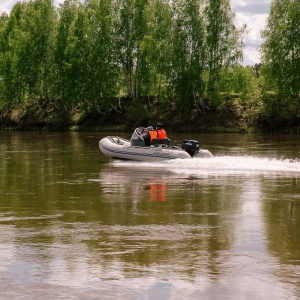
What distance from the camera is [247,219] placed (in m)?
11.9

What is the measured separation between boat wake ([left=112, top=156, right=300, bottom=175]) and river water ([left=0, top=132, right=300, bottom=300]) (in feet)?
1.81

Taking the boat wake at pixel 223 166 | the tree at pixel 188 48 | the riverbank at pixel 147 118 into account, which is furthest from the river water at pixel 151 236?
the tree at pixel 188 48

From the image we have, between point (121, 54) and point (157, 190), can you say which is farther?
point (121, 54)

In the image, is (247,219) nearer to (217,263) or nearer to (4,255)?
(217,263)

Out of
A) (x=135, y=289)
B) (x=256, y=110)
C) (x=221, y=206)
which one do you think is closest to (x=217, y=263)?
(x=135, y=289)

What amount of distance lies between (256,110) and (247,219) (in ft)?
137

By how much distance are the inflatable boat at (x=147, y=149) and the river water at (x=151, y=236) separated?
3134 mm

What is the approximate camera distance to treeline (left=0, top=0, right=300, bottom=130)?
51.4 meters

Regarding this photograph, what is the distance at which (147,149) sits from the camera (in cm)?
2408

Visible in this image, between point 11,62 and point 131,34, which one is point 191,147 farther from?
point 11,62

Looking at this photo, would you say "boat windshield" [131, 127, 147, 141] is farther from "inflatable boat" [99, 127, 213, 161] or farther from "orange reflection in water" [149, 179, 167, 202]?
"orange reflection in water" [149, 179, 167, 202]

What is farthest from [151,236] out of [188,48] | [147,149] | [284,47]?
→ [188,48]

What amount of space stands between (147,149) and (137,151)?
20.3 inches

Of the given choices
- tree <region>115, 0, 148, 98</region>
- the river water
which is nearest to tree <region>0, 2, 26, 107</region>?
tree <region>115, 0, 148, 98</region>
